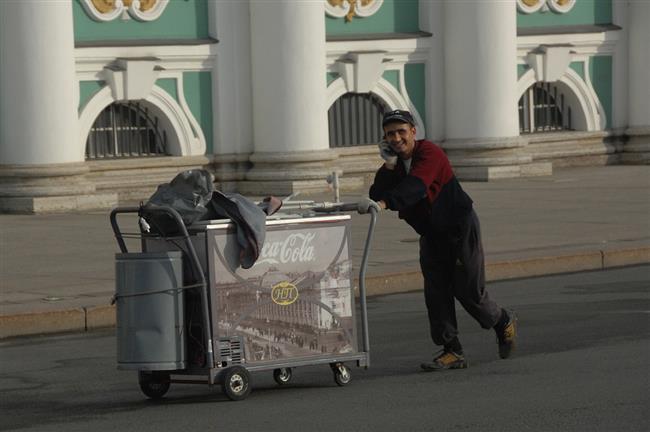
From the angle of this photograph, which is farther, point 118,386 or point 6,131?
point 6,131

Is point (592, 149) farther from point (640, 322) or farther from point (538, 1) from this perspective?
point (640, 322)

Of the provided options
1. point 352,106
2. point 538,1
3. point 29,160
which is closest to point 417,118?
point 352,106

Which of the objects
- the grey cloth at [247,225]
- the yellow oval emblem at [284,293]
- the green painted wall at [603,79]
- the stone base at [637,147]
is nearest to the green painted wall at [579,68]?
the green painted wall at [603,79]

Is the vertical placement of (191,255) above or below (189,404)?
above

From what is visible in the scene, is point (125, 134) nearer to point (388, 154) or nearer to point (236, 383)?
point (388, 154)

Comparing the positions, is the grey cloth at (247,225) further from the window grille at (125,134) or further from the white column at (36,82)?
the window grille at (125,134)

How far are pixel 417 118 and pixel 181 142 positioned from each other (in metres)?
4.24

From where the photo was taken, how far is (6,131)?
22.6 m

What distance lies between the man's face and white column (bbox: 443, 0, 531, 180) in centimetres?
1622

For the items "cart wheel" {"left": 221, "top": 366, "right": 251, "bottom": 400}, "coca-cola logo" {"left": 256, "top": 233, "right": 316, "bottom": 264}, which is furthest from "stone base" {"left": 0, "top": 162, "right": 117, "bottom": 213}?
"cart wheel" {"left": 221, "top": 366, "right": 251, "bottom": 400}

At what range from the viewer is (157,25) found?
24.6 metres

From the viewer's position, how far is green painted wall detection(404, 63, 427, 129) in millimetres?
27406

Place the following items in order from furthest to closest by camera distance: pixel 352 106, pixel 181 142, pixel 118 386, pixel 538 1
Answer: pixel 538 1
pixel 352 106
pixel 181 142
pixel 118 386

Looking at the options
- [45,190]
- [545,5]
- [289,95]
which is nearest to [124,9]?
[289,95]
